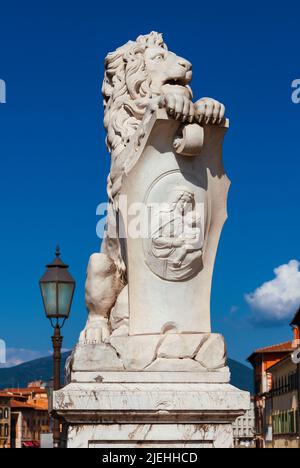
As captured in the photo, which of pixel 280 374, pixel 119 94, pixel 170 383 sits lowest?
pixel 170 383

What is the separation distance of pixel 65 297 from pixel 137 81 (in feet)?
11.6

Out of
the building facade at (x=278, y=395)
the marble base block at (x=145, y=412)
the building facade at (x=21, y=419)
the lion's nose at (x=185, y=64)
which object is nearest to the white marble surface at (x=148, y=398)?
the marble base block at (x=145, y=412)

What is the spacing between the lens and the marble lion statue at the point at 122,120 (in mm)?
7219

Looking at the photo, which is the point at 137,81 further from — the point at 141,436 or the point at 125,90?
the point at 141,436

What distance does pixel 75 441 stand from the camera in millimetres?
6469

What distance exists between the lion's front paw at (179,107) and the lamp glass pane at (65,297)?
4081 mm

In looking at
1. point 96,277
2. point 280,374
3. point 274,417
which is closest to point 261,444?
point 274,417

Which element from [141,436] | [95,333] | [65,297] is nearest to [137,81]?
[95,333]

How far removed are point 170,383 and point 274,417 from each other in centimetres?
8133

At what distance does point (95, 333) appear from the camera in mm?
7090

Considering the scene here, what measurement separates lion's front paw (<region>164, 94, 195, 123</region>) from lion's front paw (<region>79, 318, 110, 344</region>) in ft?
5.91

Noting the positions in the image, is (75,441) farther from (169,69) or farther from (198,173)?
(169,69)

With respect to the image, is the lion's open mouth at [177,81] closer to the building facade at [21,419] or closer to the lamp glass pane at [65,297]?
the lamp glass pane at [65,297]

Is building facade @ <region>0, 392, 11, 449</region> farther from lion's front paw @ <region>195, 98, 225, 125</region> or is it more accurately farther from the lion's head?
lion's front paw @ <region>195, 98, 225, 125</region>
